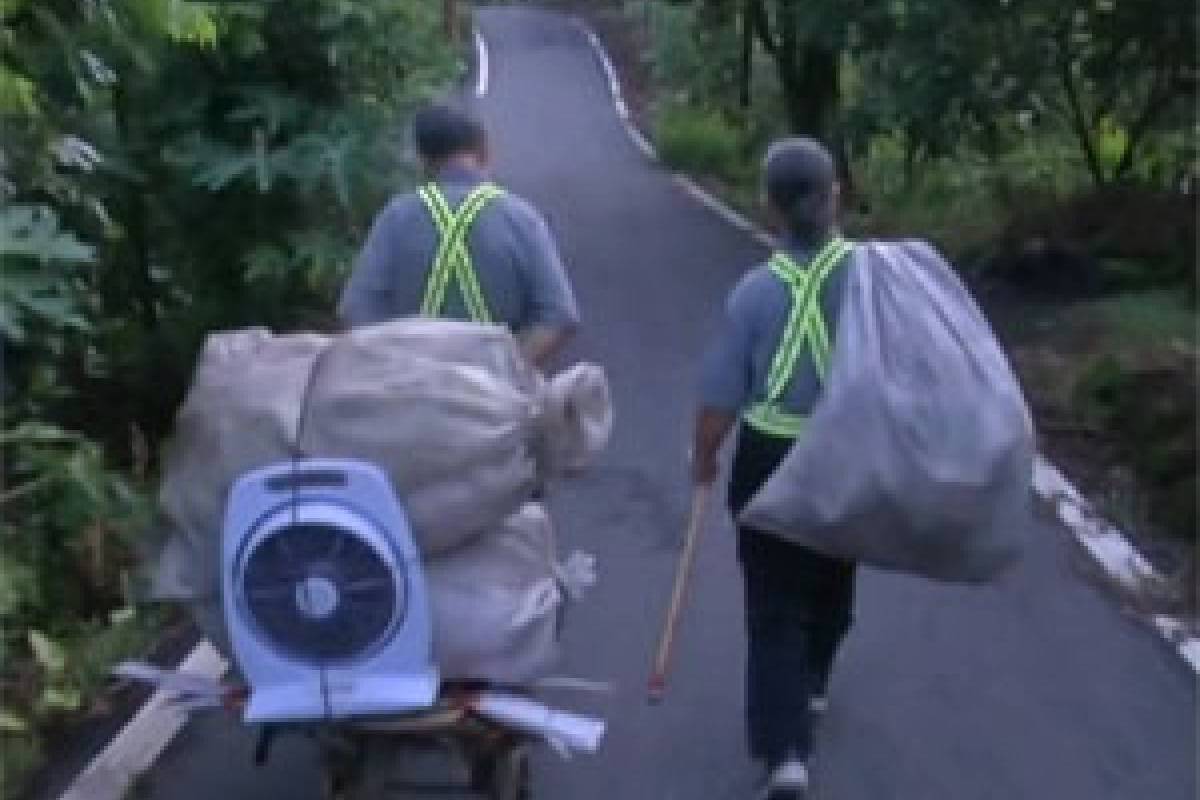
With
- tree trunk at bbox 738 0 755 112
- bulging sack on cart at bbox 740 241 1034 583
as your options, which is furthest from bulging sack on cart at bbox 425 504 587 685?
tree trunk at bbox 738 0 755 112

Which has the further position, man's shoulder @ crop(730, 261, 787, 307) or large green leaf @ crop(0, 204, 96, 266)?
large green leaf @ crop(0, 204, 96, 266)

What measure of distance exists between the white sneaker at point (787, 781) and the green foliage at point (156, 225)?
8.07 ft

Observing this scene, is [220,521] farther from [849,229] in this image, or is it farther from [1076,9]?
[849,229]

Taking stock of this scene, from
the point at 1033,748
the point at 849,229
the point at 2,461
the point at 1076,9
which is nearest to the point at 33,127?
the point at 2,461

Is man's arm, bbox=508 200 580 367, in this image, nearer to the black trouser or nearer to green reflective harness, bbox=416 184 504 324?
green reflective harness, bbox=416 184 504 324

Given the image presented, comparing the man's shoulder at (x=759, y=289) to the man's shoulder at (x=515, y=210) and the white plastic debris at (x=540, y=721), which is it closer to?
the man's shoulder at (x=515, y=210)

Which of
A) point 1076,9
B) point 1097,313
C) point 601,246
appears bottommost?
point 601,246

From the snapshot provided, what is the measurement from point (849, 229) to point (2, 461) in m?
15.0

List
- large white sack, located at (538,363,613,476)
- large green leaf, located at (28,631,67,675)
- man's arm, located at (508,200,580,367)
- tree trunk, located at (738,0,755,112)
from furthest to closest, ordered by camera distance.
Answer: tree trunk, located at (738,0,755,112) < large green leaf, located at (28,631,67,675) < man's arm, located at (508,200,580,367) < large white sack, located at (538,363,613,476)

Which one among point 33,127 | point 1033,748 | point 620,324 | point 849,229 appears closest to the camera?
point 1033,748

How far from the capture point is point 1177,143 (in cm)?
1850

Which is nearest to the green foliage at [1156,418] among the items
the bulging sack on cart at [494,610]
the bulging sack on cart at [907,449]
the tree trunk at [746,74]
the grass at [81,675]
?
the bulging sack on cart at [907,449]

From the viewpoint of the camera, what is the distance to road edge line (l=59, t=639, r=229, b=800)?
261 inches

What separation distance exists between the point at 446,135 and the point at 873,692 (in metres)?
2.40
